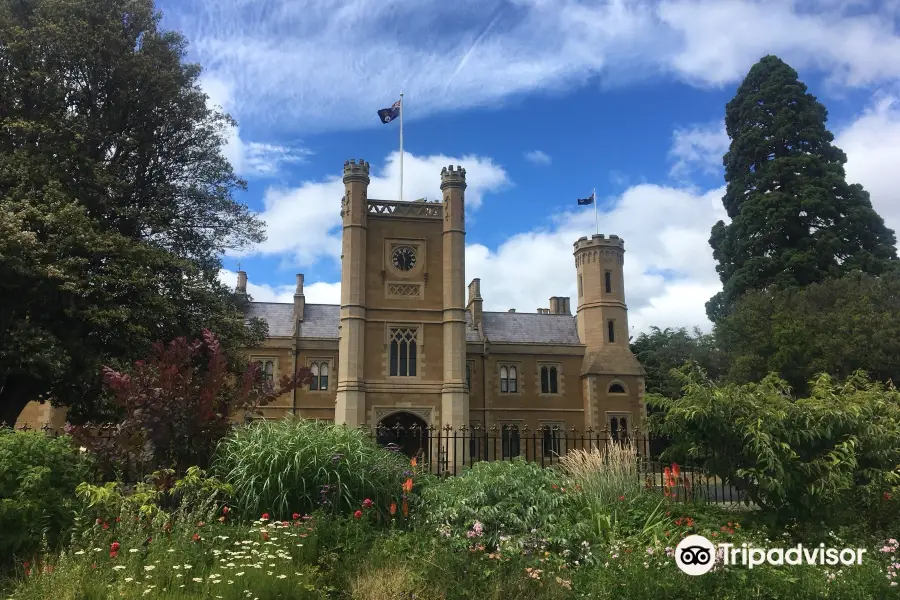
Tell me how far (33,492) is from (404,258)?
83.7ft

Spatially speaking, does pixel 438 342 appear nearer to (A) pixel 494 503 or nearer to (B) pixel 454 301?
(B) pixel 454 301

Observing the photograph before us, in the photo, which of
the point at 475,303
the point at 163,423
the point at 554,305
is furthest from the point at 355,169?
the point at 163,423

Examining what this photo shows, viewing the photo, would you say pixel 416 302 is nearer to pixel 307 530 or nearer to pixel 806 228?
pixel 806 228

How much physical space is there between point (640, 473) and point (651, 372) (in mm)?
35438

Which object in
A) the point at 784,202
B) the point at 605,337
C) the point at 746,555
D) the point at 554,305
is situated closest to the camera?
the point at 746,555

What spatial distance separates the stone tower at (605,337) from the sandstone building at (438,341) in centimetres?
6

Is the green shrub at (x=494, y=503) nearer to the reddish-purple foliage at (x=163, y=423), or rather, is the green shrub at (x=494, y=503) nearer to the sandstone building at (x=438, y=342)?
the reddish-purple foliage at (x=163, y=423)

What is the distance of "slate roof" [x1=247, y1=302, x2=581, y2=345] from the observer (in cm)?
3766

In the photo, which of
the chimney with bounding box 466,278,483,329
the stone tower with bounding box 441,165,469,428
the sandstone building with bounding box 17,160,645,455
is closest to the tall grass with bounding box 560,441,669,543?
the sandstone building with bounding box 17,160,645,455

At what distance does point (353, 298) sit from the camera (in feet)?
99.5

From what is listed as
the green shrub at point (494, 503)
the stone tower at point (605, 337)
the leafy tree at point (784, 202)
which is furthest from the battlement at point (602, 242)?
the green shrub at point (494, 503)

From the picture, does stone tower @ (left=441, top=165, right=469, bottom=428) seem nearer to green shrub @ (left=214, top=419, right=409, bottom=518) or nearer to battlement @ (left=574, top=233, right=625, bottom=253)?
battlement @ (left=574, top=233, right=625, bottom=253)

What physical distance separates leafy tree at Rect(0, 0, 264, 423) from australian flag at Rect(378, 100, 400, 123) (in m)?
14.0

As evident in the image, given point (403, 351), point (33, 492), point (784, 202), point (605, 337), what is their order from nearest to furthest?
point (33, 492)
point (784, 202)
point (403, 351)
point (605, 337)
